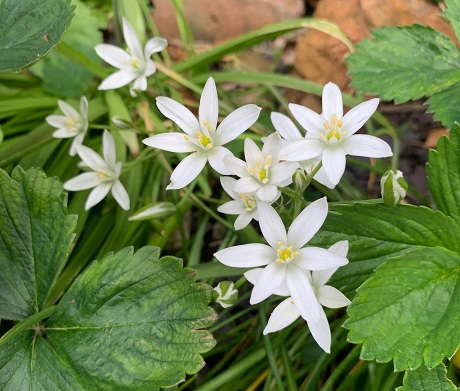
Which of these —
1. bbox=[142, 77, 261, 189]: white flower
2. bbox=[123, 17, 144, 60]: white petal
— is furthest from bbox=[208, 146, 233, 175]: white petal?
bbox=[123, 17, 144, 60]: white petal

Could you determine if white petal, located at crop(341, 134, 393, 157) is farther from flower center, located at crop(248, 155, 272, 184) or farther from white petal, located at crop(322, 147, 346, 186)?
flower center, located at crop(248, 155, 272, 184)

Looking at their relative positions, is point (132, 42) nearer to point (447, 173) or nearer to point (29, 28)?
point (29, 28)

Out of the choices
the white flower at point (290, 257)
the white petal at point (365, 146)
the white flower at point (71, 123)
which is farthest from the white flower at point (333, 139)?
the white flower at point (71, 123)

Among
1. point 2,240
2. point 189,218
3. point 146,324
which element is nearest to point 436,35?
point 189,218

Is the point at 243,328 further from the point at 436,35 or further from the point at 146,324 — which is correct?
the point at 436,35

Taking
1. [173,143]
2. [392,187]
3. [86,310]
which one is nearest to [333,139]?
[392,187]
